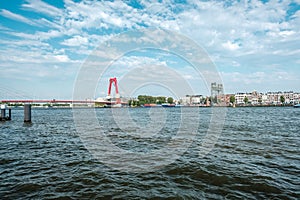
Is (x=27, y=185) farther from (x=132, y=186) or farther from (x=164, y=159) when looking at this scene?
(x=164, y=159)

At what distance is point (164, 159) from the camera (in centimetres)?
822

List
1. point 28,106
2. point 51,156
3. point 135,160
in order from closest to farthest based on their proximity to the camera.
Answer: point 135,160
point 51,156
point 28,106

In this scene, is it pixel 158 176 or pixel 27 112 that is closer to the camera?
pixel 158 176

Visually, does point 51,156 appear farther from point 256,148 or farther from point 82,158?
point 256,148

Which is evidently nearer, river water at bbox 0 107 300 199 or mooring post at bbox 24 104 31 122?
river water at bbox 0 107 300 199

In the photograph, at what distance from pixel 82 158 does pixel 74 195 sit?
11.9 feet

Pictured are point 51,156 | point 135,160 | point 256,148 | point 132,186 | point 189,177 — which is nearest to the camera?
point 132,186

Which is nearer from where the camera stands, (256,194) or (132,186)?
(256,194)

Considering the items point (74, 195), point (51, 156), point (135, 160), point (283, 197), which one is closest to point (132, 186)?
point (74, 195)

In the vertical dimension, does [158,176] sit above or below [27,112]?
below

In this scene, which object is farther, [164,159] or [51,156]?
[51,156]

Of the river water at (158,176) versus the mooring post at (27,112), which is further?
the mooring post at (27,112)

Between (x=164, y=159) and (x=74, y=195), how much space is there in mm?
3979

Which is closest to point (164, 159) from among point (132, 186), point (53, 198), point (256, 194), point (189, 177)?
point (189, 177)
